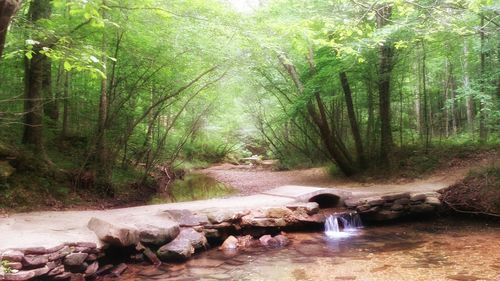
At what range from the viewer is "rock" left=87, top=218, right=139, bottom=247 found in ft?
18.1

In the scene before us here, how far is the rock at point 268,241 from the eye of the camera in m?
7.08

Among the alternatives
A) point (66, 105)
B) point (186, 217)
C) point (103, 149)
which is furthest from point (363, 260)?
point (66, 105)

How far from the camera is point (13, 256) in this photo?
4438 millimetres

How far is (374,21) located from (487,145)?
5.81m

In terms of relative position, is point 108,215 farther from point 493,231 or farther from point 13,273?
point 493,231

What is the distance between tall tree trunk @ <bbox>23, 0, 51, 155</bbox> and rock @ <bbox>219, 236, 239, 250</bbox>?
471cm

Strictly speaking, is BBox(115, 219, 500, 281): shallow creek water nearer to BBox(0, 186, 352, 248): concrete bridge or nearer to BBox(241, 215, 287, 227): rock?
BBox(241, 215, 287, 227): rock

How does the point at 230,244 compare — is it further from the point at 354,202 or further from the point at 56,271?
the point at 354,202

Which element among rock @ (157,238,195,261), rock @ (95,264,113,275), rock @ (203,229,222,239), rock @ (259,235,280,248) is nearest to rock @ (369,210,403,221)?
rock @ (259,235,280,248)

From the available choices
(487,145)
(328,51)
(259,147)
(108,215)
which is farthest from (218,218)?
(259,147)

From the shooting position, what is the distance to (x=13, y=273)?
14.2 feet

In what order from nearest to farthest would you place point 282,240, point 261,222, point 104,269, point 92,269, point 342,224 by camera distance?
point 92,269, point 104,269, point 282,240, point 261,222, point 342,224

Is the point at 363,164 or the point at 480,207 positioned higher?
the point at 363,164

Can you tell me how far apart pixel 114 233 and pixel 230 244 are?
2.34 meters
